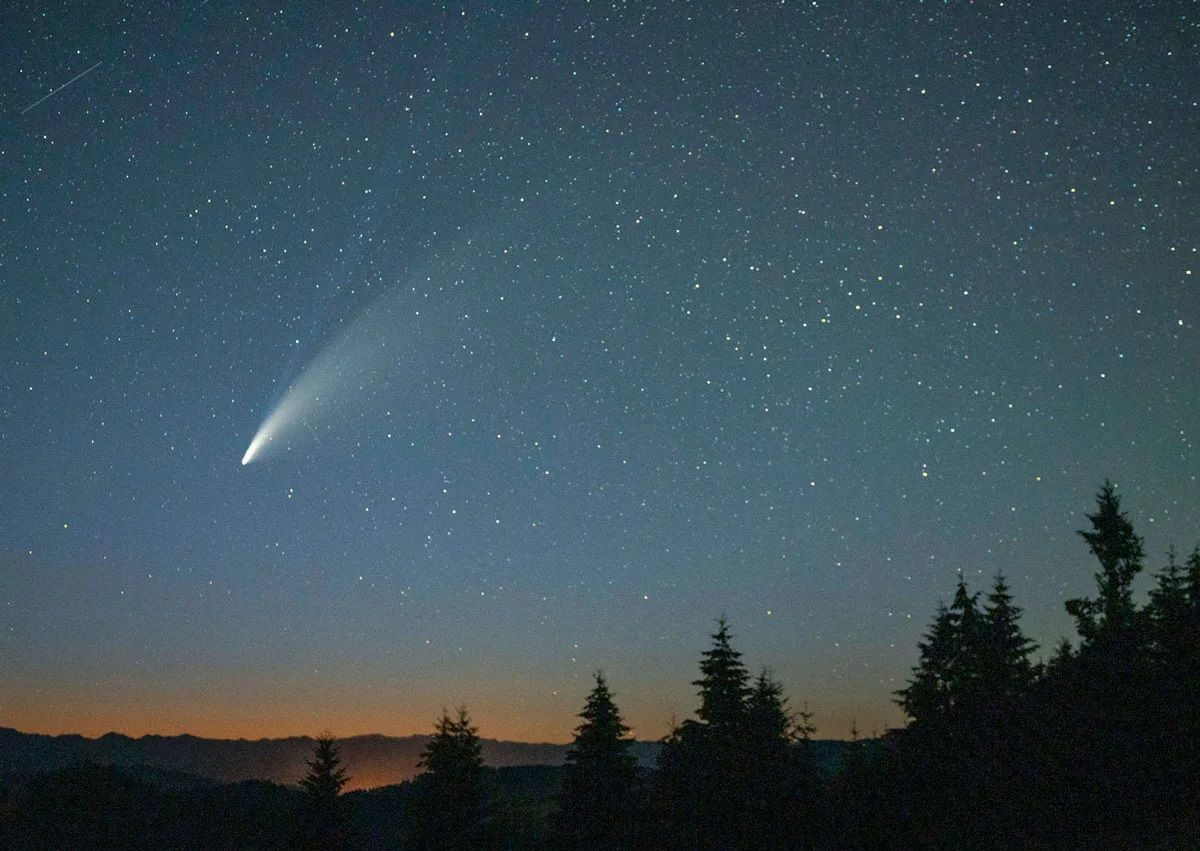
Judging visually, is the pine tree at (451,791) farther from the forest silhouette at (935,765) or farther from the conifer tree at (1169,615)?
the conifer tree at (1169,615)

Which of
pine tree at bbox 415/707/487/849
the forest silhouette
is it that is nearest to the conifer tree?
the forest silhouette

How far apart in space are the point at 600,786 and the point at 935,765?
12.8 m

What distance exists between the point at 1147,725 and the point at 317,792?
30.7m

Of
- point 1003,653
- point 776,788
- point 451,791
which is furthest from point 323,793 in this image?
point 1003,653

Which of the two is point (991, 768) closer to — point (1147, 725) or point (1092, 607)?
point (1147, 725)

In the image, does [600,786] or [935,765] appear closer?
[935,765]

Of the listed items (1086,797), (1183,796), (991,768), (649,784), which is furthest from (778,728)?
(1183,796)

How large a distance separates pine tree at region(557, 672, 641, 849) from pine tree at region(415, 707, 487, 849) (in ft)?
12.4

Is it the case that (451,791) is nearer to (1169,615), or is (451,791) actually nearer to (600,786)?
(600,786)

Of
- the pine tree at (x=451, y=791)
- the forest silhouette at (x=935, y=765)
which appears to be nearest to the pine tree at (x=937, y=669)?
the forest silhouette at (x=935, y=765)

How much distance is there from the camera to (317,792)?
1415 inches

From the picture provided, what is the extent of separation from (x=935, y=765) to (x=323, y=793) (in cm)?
2408

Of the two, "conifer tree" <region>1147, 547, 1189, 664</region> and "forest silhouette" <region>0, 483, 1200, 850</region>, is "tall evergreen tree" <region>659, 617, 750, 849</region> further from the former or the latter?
"conifer tree" <region>1147, 547, 1189, 664</region>

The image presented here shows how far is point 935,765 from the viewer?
29906mm
